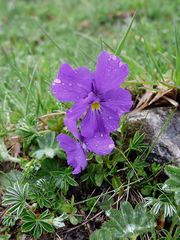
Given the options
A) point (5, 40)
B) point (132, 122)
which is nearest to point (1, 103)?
point (132, 122)

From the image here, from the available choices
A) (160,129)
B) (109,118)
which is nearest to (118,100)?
(109,118)

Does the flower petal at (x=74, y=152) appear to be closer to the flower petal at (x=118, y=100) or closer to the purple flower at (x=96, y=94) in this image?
the purple flower at (x=96, y=94)

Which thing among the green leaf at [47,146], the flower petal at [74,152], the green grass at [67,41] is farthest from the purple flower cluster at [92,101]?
the green grass at [67,41]

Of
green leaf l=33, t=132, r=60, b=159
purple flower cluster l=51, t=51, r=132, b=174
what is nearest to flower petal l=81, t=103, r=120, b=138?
purple flower cluster l=51, t=51, r=132, b=174

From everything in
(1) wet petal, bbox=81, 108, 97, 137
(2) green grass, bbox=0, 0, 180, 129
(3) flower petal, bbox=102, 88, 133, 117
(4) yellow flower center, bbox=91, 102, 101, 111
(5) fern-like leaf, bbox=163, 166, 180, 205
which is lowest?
(2) green grass, bbox=0, 0, 180, 129

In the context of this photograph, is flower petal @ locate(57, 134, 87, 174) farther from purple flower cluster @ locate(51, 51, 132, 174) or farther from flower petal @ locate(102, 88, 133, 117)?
flower petal @ locate(102, 88, 133, 117)

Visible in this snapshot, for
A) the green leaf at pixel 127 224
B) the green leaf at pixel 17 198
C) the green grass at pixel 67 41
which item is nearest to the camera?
the green leaf at pixel 127 224
